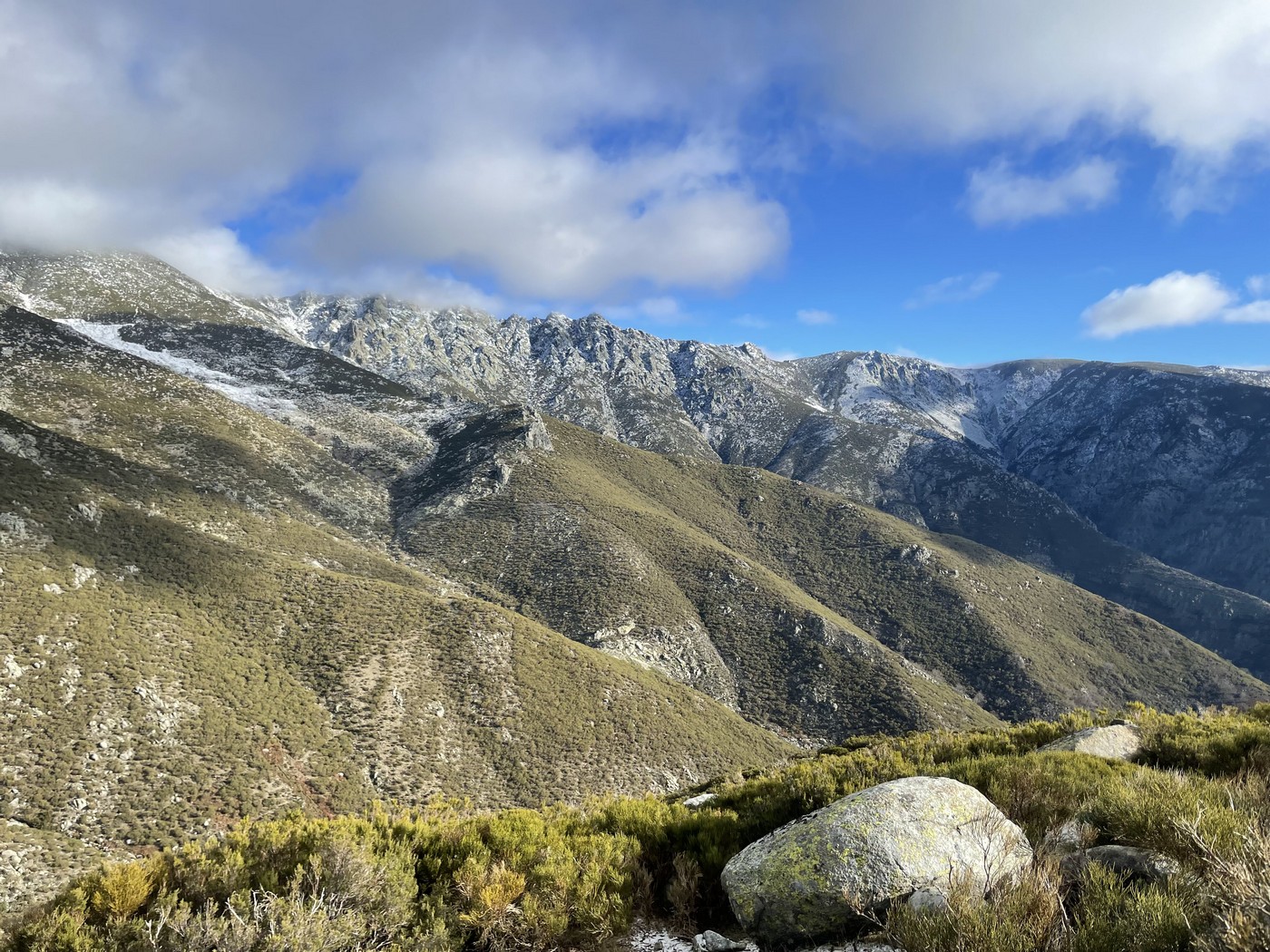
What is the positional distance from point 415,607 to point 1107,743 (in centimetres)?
4679

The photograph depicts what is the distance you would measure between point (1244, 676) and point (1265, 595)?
102359 mm

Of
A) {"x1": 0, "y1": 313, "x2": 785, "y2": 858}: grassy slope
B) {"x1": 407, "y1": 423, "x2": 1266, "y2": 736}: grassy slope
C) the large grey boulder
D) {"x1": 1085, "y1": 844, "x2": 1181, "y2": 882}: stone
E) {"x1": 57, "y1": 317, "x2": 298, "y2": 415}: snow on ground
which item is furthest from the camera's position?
{"x1": 57, "y1": 317, "x2": 298, "y2": 415}: snow on ground

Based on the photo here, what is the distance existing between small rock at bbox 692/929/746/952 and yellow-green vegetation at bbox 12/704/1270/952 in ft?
2.16

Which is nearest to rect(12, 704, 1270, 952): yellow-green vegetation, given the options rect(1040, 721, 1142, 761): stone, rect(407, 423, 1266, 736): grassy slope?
rect(1040, 721, 1142, 761): stone

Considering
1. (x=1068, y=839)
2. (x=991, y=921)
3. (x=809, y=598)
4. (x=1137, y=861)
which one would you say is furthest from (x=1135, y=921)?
(x=809, y=598)

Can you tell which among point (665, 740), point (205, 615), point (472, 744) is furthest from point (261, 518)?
point (665, 740)

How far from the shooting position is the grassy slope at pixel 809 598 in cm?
6744

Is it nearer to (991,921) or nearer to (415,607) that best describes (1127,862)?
(991,921)

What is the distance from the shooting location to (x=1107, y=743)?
10422 millimetres

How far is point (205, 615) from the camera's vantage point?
37.6 m

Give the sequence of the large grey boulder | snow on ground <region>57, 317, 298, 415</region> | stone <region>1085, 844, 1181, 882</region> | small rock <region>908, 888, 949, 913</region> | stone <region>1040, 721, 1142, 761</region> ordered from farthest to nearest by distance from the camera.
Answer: snow on ground <region>57, 317, 298, 415</region>, stone <region>1040, 721, 1142, 761</region>, the large grey boulder, stone <region>1085, 844, 1181, 882</region>, small rock <region>908, 888, 949, 913</region>

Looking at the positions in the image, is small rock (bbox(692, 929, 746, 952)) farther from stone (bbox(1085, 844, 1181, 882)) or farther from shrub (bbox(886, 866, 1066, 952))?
stone (bbox(1085, 844, 1181, 882))

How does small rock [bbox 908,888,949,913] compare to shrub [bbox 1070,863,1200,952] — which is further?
small rock [bbox 908,888,949,913]

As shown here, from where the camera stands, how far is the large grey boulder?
5.40 meters
